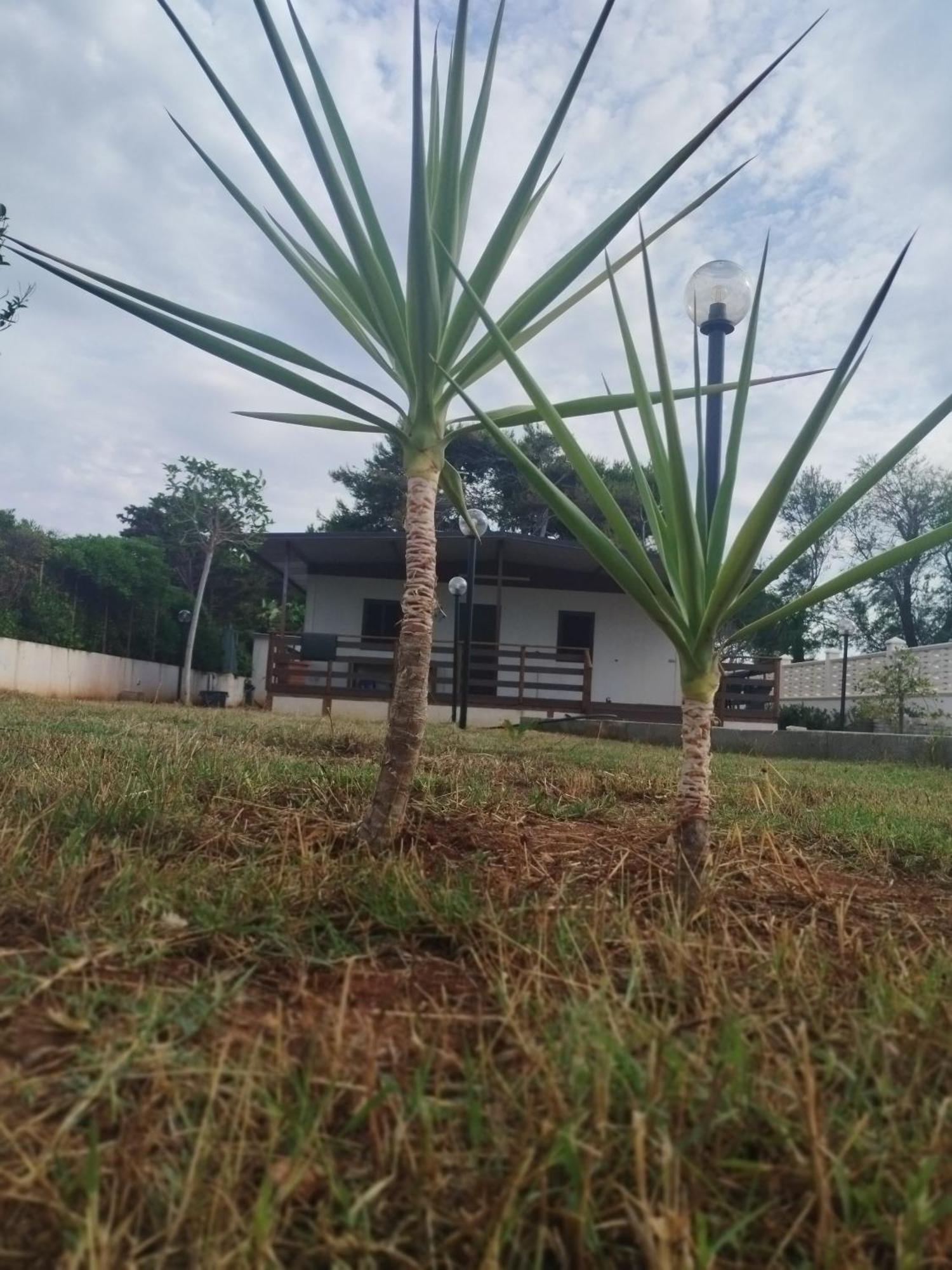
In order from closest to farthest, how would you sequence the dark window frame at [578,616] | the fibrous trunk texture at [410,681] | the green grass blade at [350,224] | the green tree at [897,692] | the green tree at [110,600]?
1. the green grass blade at [350,224]
2. the fibrous trunk texture at [410,681]
3. the green tree at [897,692]
4. the dark window frame at [578,616]
5. the green tree at [110,600]

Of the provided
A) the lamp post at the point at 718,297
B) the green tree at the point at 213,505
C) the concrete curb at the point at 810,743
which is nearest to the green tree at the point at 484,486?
the green tree at the point at 213,505

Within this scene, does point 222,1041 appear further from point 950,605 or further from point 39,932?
point 950,605

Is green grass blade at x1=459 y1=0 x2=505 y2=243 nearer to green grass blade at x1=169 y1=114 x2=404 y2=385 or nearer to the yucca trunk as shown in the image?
green grass blade at x1=169 y1=114 x2=404 y2=385

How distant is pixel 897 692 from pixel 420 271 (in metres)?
17.0

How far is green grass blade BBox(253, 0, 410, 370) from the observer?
5.72ft

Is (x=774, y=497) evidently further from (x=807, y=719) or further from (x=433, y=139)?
(x=807, y=719)

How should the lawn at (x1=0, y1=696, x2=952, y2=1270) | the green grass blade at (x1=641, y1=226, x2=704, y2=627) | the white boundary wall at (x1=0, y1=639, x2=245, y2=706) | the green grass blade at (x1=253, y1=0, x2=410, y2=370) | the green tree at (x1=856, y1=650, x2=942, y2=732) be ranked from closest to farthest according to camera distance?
the lawn at (x1=0, y1=696, x2=952, y2=1270)
the green grass blade at (x1=641, y1=226, x2=704, y2=627)
the green grass blade at (x1=253, y1=0, x2=410, y2=370)
the white boundary wall at (x1=0, y1=639, x2=245, y2=706)
the green tree at (x1=856, y1=650, x2=942, y2=732)

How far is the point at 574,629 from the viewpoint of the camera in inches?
677

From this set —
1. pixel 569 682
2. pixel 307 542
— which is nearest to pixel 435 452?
pixel 307 542

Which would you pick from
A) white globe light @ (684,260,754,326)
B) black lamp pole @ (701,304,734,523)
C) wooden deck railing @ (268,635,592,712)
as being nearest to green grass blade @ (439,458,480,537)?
black lamp pole @ (701,304,734,523)

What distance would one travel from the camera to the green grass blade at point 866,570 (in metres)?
1.58

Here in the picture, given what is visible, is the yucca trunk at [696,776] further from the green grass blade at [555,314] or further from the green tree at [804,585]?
the green tree at [804,585]

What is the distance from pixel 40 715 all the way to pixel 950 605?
3041 centimetres

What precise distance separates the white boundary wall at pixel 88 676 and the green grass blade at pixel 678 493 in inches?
523
